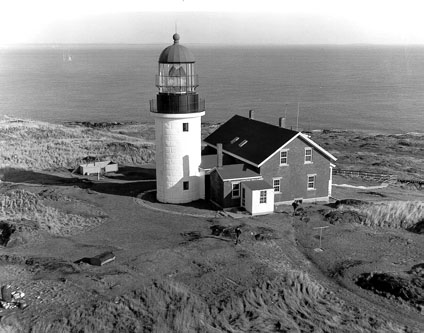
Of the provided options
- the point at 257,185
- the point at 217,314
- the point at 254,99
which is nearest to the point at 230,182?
the point at 257,185

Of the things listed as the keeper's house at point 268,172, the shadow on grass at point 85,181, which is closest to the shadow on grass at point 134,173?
the shadow on grass at point 85,181

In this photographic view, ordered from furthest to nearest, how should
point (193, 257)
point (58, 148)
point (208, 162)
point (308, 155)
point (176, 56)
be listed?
point (58, 148), point (208, 162), point (308, 155), point (176, 56), point (193, 257)

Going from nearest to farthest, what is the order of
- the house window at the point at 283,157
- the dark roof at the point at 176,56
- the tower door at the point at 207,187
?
the dark roof at the point at 176,56
the house window at the point at 283,157
the tower door at the point at 207,187

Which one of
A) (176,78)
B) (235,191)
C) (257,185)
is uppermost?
(176,78)

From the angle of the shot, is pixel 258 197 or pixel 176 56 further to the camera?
pixel 176 56

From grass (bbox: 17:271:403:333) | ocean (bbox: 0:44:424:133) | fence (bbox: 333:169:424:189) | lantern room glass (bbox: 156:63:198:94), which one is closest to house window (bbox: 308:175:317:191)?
fence (bbox: 333:169:424:189)

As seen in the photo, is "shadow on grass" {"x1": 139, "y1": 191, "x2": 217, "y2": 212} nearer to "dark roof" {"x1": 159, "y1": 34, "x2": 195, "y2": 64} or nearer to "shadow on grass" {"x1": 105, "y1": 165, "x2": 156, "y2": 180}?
"shadow on grass" {"x1": 105, "y1": 165, "x2": 156, "y2": 180}

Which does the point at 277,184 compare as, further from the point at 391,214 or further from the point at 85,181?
the point at 85,181

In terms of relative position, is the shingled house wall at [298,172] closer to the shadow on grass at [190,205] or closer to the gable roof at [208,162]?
the gable roof at [208,162]
